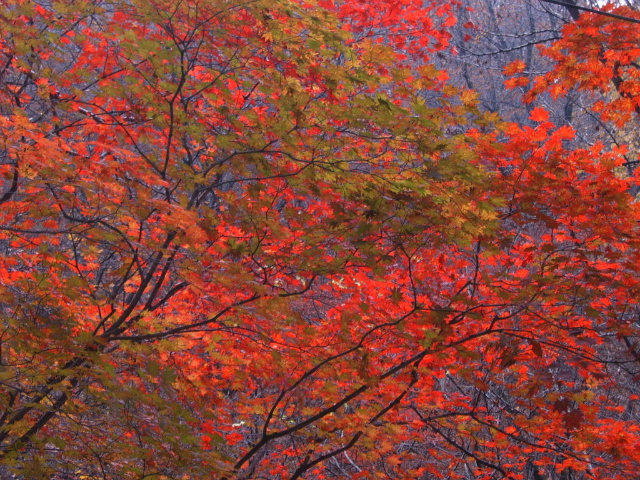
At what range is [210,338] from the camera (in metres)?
5.29

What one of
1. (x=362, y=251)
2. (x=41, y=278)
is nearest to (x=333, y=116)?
(x=362, y=251)

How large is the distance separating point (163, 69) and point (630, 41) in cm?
486

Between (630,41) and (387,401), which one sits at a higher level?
(630,41)

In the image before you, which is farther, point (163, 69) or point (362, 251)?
point (362, 251)

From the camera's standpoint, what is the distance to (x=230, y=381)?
720cm

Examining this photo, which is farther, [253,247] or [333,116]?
[253,247]

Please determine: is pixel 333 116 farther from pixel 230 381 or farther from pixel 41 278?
pixel 230 381

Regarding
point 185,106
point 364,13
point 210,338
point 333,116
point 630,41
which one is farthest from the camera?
point 364,13

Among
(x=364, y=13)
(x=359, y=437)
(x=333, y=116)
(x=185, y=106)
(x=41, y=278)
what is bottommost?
(x=359, y=437)

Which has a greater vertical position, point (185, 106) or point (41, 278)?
point (185, 106)

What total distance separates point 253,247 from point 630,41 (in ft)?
15.2

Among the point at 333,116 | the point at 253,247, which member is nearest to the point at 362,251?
the point at 253,247

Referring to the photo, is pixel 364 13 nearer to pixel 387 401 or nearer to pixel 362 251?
pixel 362 251

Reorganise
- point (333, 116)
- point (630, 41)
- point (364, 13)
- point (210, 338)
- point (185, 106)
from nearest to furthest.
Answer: point (333, 116)
point (185, 106)
point (210, 338)
point (630, 41)
point (364, 13)
